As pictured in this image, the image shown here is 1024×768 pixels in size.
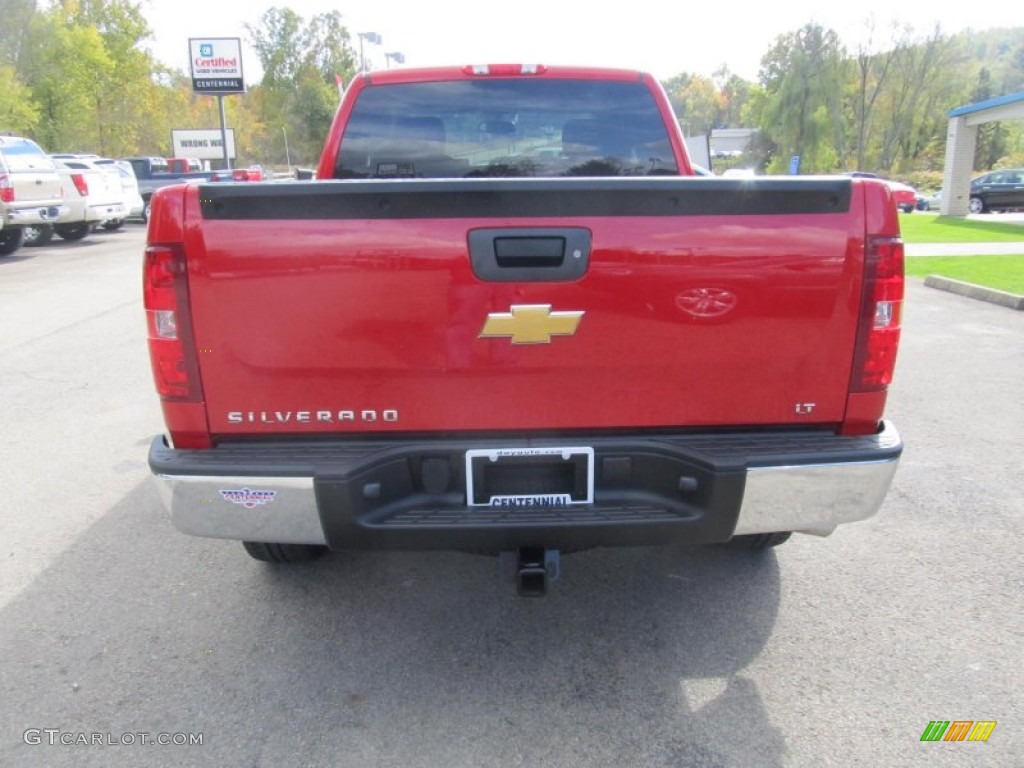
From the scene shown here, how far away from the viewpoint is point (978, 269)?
1274 centimetres

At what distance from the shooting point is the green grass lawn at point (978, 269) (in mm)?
11102

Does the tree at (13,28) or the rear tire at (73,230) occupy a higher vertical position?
the tree at (13,28)

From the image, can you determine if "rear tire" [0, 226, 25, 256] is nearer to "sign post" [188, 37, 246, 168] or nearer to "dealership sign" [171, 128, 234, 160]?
"sign post" [188, 37, 246, 168]

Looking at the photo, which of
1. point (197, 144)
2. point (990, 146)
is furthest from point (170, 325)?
point (990, 146)

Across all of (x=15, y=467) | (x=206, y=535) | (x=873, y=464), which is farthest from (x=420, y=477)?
(x=15, y=467)

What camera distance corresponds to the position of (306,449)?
2500 millimetres

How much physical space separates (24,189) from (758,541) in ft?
51.4

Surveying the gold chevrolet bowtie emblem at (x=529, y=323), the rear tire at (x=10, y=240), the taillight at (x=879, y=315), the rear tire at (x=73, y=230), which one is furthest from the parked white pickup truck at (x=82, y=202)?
the taillight at (x=879, y=315)

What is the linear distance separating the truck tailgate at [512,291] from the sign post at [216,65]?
30360mm

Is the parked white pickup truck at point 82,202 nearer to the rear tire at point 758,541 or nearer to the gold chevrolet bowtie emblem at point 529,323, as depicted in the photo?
the rear tire at point 758,541

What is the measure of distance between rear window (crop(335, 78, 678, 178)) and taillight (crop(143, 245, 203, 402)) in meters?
1.79

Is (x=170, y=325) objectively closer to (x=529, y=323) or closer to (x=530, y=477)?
(x=529, y=323)

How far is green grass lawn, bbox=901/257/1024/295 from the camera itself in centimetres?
1110

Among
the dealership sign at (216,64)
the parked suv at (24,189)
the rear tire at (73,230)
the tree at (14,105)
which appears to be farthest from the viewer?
the tree at (14,105)
